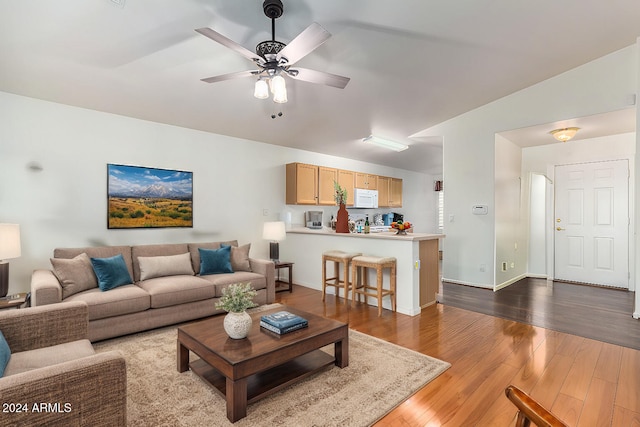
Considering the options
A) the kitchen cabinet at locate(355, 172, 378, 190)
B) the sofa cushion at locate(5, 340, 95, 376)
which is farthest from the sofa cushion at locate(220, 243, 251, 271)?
the kitchen cabinet at locate(355, 172, 378, 190)

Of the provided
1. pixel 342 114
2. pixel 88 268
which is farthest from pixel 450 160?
pixel 88 268

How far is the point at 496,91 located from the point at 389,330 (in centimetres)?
393

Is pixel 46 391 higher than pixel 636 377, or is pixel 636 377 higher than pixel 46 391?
pixel 46 391

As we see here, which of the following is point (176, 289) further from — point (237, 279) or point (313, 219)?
point (313, 219)

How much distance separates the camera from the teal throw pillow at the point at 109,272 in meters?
3.29

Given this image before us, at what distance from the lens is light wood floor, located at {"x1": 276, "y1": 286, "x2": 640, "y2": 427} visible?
1.99 meters

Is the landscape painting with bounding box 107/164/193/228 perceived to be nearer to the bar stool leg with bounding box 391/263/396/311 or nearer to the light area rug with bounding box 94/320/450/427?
the light area rug with bounding box 94/320/450/427

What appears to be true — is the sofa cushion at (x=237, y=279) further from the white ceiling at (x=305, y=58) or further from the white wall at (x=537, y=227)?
the white wall at (x=537, y=227)

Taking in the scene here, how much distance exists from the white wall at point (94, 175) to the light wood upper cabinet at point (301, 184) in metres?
0.44

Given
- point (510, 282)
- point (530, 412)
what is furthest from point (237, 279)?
point (510, 282)

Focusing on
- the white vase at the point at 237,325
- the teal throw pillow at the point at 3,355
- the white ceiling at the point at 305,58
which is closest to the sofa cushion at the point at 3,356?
the teal throw pillow at the point at 3,355

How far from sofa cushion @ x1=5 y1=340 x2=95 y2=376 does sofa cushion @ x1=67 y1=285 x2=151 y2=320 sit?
3.44ft

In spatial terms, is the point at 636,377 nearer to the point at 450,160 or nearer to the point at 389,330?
the point at 389,330

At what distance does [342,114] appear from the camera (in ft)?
15.8
